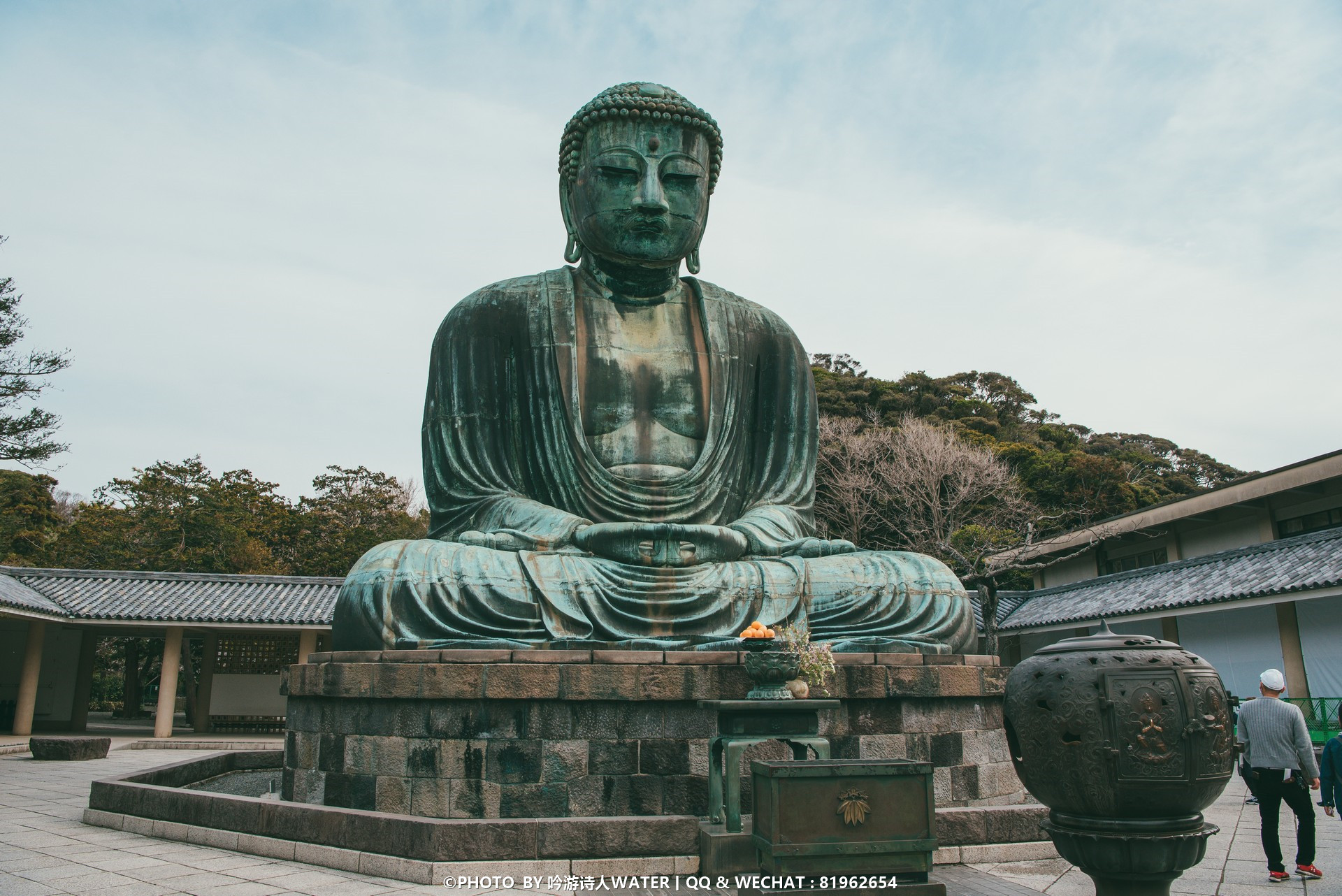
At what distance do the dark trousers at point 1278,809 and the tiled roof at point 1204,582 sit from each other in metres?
10.7

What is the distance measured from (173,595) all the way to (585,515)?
16.1m

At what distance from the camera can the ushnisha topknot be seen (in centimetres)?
803

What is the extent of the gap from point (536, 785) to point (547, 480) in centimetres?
274

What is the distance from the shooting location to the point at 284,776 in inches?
261

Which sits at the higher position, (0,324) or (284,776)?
(0,324)

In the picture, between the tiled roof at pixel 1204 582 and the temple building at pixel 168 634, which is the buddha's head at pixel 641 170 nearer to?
the tiled roof at pixel 1204 582

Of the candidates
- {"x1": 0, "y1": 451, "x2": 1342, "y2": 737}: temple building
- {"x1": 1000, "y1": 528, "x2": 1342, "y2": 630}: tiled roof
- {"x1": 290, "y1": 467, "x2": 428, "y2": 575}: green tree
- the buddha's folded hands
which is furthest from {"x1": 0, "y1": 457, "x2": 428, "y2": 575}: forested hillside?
the buddha's folded hands

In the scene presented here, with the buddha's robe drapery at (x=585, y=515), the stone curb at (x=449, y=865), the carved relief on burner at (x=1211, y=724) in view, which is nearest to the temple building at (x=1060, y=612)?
the buddha's robe drapery at (x=585, y=515)

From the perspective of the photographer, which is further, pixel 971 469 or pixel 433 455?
pixel 971 469

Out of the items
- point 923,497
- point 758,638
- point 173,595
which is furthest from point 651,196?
point 923,497

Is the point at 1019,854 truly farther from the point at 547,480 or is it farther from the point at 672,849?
the point at 547,480

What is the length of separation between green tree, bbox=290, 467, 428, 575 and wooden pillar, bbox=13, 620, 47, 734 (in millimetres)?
9169

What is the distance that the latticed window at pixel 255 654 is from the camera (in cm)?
2145

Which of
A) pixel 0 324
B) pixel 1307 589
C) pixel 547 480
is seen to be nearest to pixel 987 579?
pixel 1307 589
